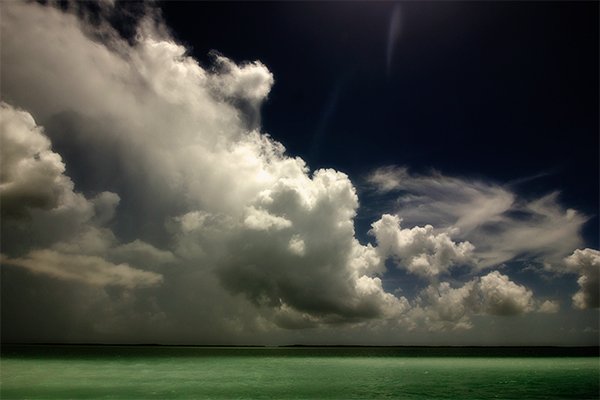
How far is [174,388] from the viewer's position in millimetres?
42281

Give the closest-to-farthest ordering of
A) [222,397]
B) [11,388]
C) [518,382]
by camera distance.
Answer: [222,397] < [11,388] < [518,382]

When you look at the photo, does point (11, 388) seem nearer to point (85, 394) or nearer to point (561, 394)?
point (85, 394)

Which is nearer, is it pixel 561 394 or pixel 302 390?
pixel 561 394

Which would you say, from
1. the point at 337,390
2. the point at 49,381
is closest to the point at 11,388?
the point at 49,381

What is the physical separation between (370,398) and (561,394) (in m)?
20.7

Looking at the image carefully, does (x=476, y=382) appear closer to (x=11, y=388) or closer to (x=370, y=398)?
(x=370, y=398)

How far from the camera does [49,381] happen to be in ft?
155

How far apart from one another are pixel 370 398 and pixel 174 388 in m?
22.4

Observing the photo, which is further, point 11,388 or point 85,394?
point 11,388

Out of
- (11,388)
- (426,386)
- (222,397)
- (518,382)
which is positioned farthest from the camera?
(518,382)

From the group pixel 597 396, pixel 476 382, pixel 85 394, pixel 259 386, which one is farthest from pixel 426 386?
pixel 85 394

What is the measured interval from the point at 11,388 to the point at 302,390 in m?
32.2

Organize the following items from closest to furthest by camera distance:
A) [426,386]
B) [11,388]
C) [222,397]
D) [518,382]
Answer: [222,397], [11,388], [426,386], [518,382]

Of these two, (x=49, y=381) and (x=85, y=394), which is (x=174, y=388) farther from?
(x=49, y=381)
